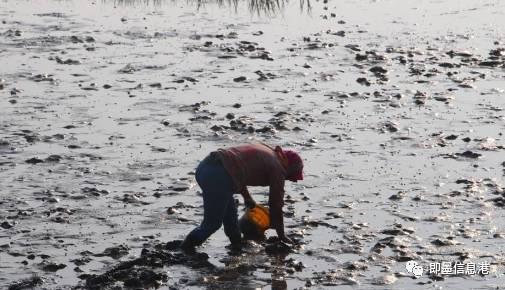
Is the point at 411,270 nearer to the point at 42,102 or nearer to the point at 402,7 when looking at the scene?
the point at 42,102

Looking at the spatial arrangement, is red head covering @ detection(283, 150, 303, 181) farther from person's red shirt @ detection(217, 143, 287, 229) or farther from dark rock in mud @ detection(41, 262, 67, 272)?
dark rock in mud @ detection(41, 262, 67, 272)

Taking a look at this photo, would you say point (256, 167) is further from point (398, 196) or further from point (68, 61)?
point (68, 61)

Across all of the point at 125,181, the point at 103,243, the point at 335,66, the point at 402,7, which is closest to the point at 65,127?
the point at 125,181

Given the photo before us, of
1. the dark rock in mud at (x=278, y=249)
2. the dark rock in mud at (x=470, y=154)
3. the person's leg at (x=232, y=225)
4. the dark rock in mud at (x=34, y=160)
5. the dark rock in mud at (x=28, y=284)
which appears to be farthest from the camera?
the dark rock in mud at (x=470, y=154)

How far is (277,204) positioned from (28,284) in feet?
7.43

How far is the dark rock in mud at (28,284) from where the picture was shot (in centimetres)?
857

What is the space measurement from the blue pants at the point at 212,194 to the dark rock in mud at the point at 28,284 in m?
1.44

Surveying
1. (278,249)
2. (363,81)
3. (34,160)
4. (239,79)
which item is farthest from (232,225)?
(363,81)

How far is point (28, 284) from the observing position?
862 centimetres

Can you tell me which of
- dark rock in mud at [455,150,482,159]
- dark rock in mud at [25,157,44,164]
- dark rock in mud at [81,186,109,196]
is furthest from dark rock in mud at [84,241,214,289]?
dark rock in mud at [455,150,482,159]

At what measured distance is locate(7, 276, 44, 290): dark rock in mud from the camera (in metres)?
8.57

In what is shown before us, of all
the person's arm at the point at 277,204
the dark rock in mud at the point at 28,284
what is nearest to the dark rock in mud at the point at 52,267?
the dark rock in mud at the point at 28,284

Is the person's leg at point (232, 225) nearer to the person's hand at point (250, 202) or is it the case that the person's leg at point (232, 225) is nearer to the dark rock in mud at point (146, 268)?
the person's hand at point (250, 202)

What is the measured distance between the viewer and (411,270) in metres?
A: 9.08
